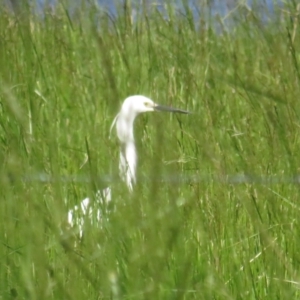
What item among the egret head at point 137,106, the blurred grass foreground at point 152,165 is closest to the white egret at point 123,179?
the blurred grass foreground at point 152,165

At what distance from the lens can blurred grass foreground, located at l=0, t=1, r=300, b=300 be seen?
4.53 feet

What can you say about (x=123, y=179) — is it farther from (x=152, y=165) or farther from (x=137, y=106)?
(x=137, y=106)

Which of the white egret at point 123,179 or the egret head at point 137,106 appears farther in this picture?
the egret head at point 137,106

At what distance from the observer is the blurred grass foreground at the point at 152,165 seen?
4.53ft

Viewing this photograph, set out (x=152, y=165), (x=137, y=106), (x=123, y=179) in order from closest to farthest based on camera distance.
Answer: (x=152, y=165) → (x=123, y=179) → (x=137, y=106)

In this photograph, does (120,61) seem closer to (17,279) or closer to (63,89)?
(63,89)

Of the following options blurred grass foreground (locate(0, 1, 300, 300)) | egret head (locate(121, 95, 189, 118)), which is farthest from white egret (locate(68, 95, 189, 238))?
egret head (locate(121, 95, 189, 118))

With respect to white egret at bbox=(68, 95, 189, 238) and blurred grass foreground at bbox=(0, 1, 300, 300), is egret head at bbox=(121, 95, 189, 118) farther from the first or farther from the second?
white egret at bbox=(68, 95, 189, 238)

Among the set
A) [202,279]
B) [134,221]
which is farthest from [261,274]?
[134,221]

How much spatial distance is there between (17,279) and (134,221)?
1.45ft

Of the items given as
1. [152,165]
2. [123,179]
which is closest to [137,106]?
[123,179]

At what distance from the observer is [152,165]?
123 centimetres

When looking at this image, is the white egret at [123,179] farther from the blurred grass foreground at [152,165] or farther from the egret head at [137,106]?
the egret head at [137,106]

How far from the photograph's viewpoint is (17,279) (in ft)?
5.54
